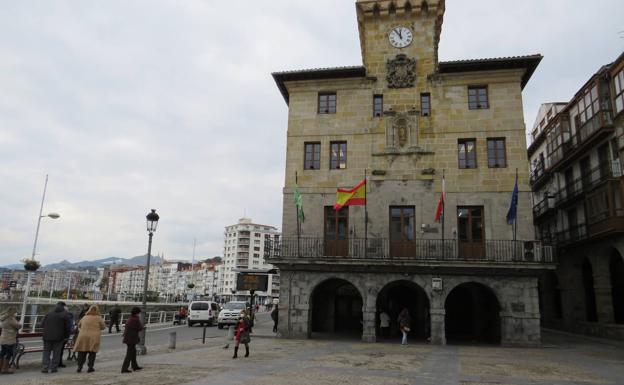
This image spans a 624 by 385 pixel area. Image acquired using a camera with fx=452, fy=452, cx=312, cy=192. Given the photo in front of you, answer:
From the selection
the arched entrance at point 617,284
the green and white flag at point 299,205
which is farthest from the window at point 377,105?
the arched entrance at point 617,284

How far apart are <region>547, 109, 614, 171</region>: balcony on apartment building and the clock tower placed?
33.0 feet

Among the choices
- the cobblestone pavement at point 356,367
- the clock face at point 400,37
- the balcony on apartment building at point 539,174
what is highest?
the clock face at point 400,37

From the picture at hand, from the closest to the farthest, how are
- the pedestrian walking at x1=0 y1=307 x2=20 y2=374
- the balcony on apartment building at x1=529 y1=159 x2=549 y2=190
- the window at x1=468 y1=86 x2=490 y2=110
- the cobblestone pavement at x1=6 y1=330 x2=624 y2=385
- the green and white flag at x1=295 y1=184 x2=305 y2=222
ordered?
the cobblestone pavement at x1=6 y1=330 x2=624 y2=385, the pedestrian walking at x1=0 y1=307 x2=20 y2=374, the green and white flag at x1=295 y1=184 x2=305 y2=222, the window at x1=468 y1=86 x2=490 y2=110, the balcony on apartment building at x1=529 y1=159 x2=549 y2=190

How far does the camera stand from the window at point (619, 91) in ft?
77.2

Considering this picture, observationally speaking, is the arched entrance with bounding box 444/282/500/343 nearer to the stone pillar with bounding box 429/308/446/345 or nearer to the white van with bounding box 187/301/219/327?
the stone pillar with bounding box 429/308/446/345

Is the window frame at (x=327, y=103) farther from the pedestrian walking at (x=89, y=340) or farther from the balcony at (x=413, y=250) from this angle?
the pedestrian walking at (x=89, y=340)

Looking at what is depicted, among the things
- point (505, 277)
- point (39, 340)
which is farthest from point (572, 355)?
point (39, 340)

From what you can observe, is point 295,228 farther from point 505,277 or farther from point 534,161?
point 534,161

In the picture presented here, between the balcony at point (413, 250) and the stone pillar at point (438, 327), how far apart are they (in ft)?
7.83

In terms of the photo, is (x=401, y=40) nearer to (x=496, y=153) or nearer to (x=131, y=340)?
(x=496, y=153)

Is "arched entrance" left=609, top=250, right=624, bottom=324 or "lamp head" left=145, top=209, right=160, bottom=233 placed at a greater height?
"lamp head" left=145, top=209, right=160, bottom=233

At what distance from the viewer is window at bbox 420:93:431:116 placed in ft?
79.0

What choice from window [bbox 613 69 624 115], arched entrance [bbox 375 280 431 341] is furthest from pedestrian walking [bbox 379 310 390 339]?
window [bbox 613 69 624 115]

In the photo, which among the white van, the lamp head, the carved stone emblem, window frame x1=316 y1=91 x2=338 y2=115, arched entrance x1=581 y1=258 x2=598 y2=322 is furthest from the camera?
the white van
